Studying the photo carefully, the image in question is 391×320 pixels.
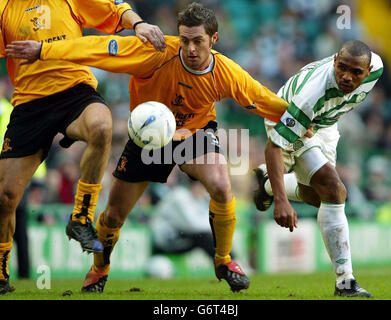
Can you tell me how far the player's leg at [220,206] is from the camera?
22.4ft

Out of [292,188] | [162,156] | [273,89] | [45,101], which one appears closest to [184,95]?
[162,156]

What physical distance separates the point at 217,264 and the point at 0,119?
4.06 metres

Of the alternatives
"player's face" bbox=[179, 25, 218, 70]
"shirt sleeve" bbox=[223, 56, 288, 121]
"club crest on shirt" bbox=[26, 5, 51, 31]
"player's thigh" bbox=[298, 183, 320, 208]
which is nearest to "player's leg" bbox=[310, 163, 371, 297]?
"shirt sleeve" bbox=[223, 56, 288, 121]

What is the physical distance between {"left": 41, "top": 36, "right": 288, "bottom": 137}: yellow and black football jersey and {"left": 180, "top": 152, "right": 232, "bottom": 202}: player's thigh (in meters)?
0.36

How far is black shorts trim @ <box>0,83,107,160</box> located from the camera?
666 centimetres

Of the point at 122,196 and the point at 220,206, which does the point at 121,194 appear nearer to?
the point at 122,196

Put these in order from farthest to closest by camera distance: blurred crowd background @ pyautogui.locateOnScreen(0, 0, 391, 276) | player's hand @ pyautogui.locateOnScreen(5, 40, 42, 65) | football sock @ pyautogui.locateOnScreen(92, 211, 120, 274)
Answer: blurred crowd background @ pyautogui.locateOnScreen(0, 0, 391, 276), football sock @ pyautogui.locateOnScreen(92, 211, 120, 274), player's hand @ pyautogui.locateOnScreen(5, 40, 42, 65)

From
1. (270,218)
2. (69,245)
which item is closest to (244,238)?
(270,218)

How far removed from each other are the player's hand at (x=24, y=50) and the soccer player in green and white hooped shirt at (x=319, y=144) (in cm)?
215

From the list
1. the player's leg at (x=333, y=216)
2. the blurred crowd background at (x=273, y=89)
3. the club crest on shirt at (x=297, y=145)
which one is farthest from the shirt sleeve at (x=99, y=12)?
the blurred crowd background at (x=273, y=89)

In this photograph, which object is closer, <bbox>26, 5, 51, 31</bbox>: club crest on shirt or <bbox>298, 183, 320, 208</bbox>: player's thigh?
<bbox>26, 5, 51, 31</bbox>: club crest on shirt

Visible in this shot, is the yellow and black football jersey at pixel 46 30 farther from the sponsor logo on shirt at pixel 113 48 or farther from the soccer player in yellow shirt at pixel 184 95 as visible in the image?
the sponsor logo on shirt at pixel 113 48

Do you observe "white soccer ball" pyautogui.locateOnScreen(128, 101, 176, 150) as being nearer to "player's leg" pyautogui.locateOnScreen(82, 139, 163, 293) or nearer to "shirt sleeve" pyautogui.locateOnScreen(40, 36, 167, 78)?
"shirt sleeve" pyautogui.locateOnScreen(40, 36, 167, 78)
